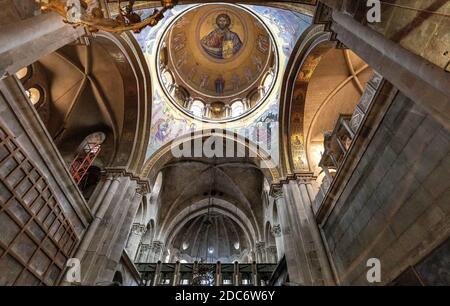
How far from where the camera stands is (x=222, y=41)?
17297 mm

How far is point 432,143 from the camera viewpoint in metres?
3.99

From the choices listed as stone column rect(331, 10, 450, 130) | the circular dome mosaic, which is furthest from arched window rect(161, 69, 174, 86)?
stone column rect(331, 10, 450, 130)

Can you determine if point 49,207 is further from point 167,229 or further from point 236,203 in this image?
point 236,203

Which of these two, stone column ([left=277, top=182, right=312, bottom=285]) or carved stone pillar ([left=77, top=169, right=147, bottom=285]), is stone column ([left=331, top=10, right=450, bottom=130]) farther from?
carved stone pillar ([left=77, top=169, right=147, bottom=285])

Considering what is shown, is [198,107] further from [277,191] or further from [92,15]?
[92,15]

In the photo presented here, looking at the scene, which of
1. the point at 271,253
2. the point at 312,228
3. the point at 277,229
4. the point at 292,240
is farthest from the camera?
the point at 271,253

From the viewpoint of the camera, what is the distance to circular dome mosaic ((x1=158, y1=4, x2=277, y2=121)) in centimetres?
1484

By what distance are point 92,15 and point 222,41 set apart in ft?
46.1

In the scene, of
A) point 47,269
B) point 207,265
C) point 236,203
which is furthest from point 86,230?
point 236,203

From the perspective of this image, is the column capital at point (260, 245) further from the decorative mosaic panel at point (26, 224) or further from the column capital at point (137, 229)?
the decorative mosaic panel at point (26, 224)

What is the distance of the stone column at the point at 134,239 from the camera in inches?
473

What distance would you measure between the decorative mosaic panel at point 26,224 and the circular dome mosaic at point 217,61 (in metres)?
9.11

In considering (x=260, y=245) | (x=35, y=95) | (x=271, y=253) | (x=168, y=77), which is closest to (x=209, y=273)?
(x=271, y=253)

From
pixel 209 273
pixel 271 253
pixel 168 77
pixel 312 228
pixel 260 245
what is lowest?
pixel 312 228
